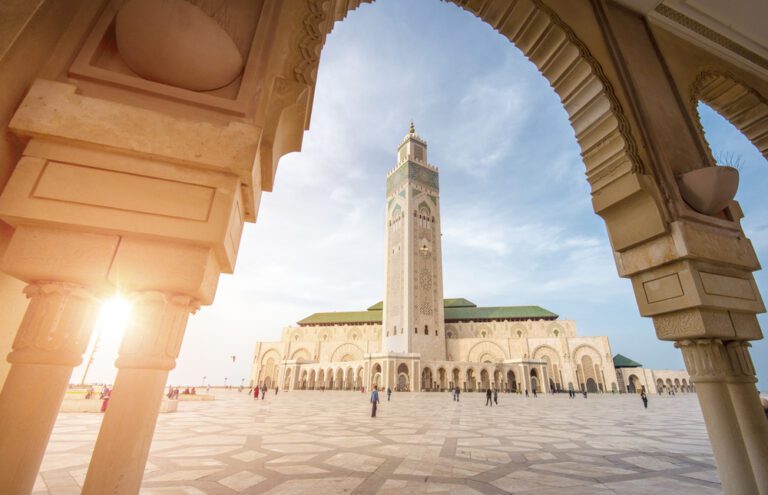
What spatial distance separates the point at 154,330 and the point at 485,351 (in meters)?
39.5

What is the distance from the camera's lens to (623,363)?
3725cm

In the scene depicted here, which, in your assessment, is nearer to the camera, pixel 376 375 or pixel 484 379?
pixel 484 379

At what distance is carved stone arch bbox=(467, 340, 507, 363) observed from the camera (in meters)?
36.6

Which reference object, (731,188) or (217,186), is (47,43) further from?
(731,188)

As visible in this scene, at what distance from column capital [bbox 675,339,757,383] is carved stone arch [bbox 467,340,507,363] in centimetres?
3729

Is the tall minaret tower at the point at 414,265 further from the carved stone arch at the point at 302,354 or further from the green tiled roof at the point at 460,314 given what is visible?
the carved stone arch at the point at 302,354

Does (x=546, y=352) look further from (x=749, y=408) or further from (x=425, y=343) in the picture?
(x=749, y=408)

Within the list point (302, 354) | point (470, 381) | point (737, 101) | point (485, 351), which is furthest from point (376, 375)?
point (737, 101)

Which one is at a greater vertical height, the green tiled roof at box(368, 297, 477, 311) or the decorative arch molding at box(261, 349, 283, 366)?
the green tiled roof at box(368, 297, 477, 311)

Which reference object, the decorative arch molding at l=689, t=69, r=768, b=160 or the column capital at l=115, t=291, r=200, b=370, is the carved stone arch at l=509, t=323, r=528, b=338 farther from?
the column capital at l=115, t=291, r=200, b=370

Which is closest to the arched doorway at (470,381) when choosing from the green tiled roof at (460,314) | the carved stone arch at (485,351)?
the carved stone arch at (485,351)

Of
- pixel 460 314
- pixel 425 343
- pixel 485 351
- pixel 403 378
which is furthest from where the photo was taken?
pixel 460 314

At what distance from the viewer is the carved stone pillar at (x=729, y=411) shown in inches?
71.3

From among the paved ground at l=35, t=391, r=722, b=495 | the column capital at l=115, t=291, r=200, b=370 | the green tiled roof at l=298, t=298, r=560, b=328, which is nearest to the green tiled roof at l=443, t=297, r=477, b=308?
the green tiled roof at l=298, t=298, r=560, b=328
